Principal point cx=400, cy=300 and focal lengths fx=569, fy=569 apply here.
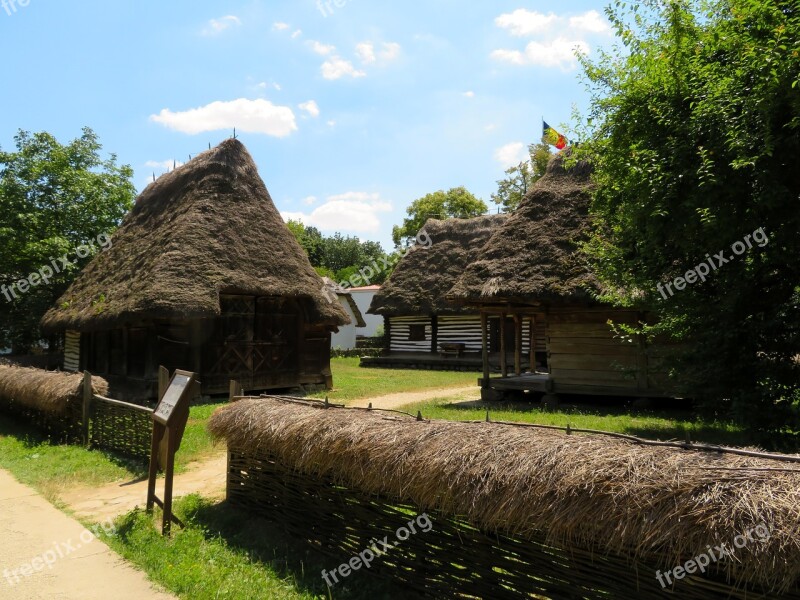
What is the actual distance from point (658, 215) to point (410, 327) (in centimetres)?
2079

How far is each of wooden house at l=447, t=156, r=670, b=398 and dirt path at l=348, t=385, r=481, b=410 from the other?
1.54 m

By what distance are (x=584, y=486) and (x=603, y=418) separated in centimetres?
825

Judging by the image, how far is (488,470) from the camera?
3.43 m

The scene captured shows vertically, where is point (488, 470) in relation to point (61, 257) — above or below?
below

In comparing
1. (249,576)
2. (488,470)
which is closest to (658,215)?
(488,470)

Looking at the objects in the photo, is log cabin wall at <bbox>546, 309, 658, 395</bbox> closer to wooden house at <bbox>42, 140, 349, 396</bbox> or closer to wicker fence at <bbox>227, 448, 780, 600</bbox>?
wooden house at <bbox>42, 140, 349, 396</bbox>

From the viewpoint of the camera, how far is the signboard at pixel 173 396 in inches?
219

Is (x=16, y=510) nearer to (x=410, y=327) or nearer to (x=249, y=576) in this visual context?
(x=249, y=576)

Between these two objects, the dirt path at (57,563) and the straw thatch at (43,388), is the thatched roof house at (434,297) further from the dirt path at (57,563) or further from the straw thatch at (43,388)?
the dirt path at (57,563)
